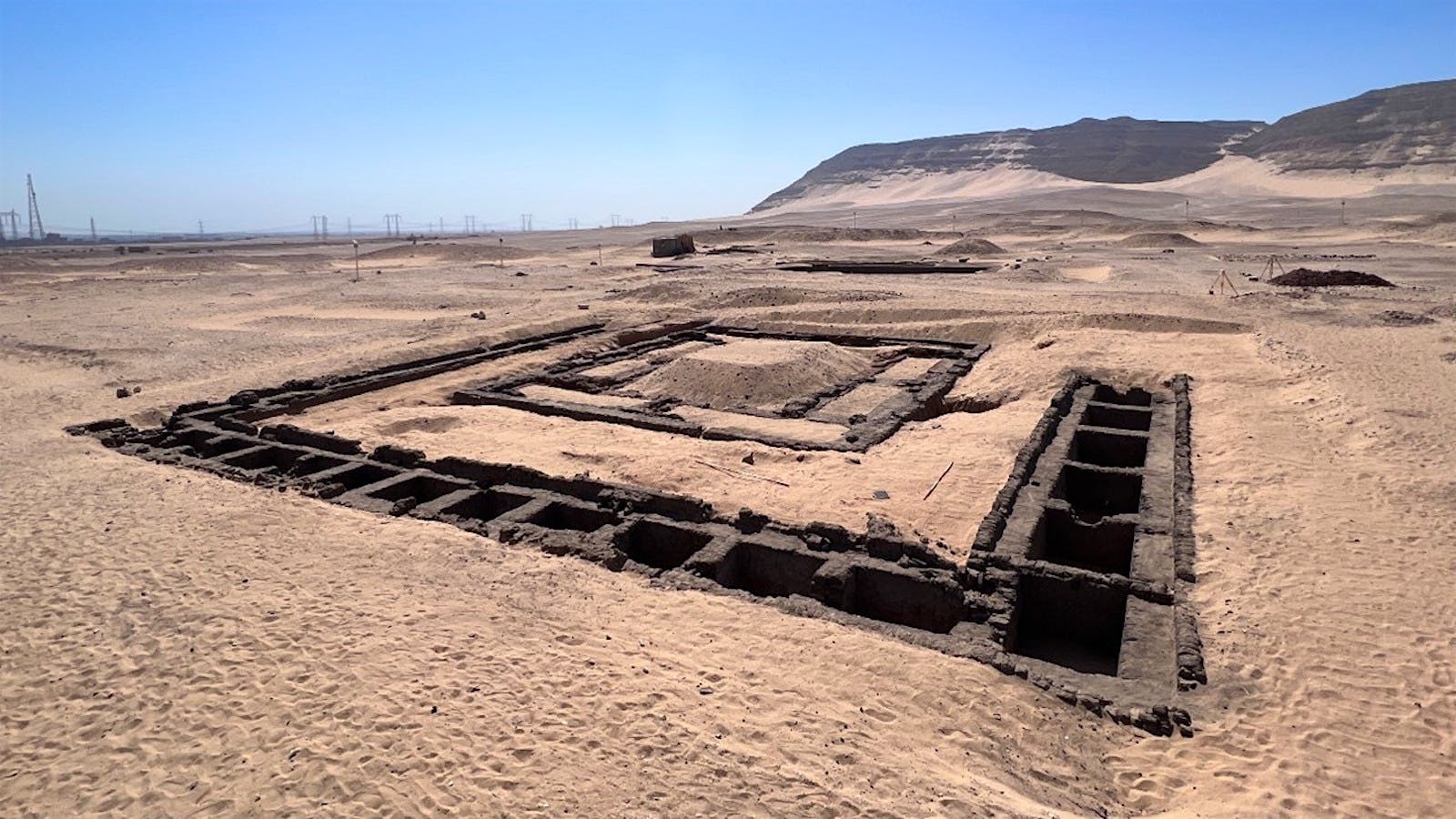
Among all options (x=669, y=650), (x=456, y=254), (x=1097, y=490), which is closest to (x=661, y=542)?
(x=669, y=650)

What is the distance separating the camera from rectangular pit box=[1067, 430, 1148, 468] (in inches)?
486

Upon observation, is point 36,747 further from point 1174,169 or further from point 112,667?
point 1174,169

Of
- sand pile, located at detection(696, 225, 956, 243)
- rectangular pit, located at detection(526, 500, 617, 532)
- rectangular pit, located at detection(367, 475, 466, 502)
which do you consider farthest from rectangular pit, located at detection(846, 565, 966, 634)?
sand pile, located at detection(696, 225, 956, 243)

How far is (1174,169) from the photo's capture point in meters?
115

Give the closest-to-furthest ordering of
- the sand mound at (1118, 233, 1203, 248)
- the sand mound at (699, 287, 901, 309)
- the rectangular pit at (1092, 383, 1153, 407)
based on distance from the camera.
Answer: the rectangular pit at (1092, 383, 1153, 407), the sand mound at (699, 287, 901, 309), the sand mound at (1118, 233, 1203, 248)

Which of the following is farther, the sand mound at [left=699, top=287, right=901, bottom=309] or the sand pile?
the sand pile

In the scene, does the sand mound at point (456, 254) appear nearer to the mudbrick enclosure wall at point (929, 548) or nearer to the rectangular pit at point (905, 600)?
the mudbrick enclosure wall at point (929, 548)

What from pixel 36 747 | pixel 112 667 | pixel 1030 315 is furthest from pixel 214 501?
pixel 1030 315

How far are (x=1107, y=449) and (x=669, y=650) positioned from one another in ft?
28.6

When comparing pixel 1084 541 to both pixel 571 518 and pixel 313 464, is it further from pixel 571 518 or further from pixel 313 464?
pixel 313 464

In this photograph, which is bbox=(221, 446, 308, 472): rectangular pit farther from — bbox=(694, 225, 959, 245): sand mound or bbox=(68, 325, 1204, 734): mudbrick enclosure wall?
bbox=(694, 225, 959, 245): sand mound

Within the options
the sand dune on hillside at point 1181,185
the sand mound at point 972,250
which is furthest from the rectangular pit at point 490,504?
the sand dune on hillside at point 1181,185

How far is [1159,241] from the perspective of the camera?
154ft

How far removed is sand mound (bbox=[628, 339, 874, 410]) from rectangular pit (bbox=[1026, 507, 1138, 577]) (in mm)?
6387
